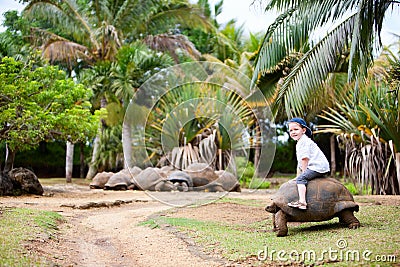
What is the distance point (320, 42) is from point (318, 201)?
380 centimetres

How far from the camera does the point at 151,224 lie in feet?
22.1

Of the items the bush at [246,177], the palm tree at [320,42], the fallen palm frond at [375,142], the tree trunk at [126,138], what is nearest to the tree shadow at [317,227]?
the palm tree at [320,42]

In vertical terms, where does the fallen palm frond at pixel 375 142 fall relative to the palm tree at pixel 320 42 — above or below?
below

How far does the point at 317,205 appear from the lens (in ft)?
16.9

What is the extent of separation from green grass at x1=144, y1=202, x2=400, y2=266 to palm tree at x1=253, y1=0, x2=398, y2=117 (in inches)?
93.5

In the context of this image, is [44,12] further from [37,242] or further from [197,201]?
[37,242]

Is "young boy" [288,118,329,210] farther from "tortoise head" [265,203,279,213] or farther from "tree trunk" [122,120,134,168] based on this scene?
"tree trunk" [122,120,134,168]

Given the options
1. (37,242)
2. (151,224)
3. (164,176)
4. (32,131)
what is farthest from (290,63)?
(37,242)

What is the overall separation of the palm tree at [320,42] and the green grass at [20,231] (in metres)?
4.33

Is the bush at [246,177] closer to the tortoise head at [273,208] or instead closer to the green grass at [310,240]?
the green grass at [310,240]

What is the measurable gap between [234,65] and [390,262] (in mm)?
16714

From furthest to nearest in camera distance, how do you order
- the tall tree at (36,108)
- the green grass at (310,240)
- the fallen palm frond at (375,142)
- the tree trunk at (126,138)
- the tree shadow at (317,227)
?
the tree trunk at (126,138) < the tall tree at (36,108) < the fallen palm frond at (375,142) < the tree shadow at (317,227) < the green grass at (310,240)

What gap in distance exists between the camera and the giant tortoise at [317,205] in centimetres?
516

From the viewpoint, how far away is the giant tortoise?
5.16 meters
